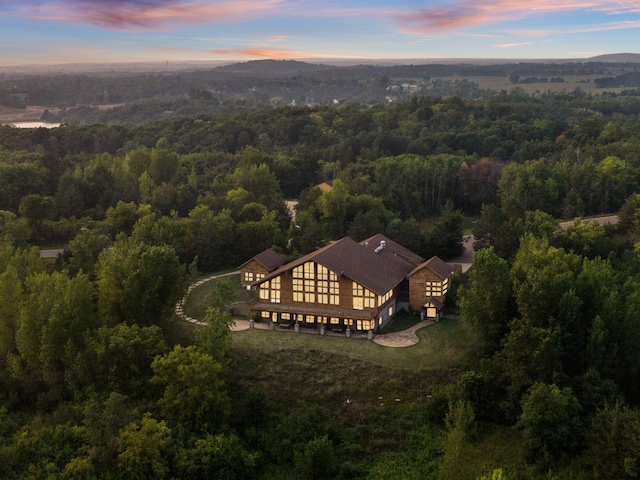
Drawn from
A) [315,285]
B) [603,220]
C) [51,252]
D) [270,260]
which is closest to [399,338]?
[315,285]

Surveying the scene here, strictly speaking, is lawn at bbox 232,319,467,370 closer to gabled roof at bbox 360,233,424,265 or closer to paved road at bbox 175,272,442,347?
paved road at bbox 175,272,442,347

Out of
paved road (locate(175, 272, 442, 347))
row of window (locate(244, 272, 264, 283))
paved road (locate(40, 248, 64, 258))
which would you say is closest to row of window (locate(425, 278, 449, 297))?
paved road (locate(175, 272, 442, 347))

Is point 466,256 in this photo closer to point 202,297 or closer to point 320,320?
point 320,320

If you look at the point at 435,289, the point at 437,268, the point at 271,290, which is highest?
the point at 437,268

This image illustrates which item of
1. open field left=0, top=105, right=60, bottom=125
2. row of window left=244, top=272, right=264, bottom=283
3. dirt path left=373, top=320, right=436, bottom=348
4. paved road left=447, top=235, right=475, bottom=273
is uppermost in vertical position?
open field left=0, top=105, right=60, bottom=125

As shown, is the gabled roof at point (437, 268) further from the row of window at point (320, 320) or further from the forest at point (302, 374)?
the row of window at point (320, 320)
